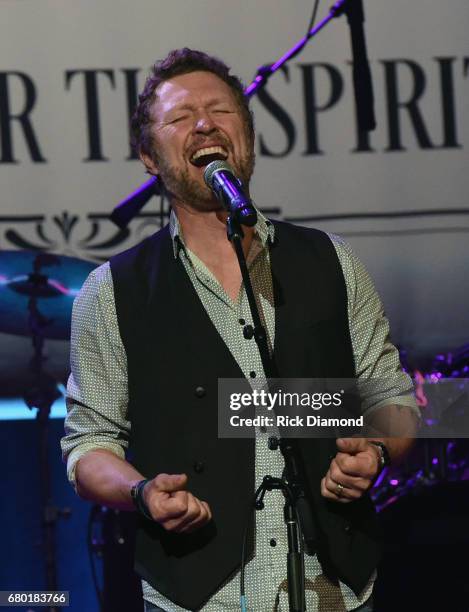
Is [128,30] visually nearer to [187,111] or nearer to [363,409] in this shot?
[187,111]

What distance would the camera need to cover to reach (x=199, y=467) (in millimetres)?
2062

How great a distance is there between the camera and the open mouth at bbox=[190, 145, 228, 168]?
2.20m

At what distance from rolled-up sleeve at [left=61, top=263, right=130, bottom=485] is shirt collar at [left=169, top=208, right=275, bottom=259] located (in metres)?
0.19

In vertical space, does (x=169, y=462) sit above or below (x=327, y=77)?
below

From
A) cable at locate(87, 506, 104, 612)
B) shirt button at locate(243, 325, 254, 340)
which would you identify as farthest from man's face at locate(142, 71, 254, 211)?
cable at locate(87, 506, 104, 612)

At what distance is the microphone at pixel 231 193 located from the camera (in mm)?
1682

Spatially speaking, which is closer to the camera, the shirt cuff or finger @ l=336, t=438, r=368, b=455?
finger @ l=336, t=438, r=368, b=455

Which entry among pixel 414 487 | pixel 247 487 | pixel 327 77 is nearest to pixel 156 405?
pixel 247 487

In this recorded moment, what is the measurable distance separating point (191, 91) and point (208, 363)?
626mm

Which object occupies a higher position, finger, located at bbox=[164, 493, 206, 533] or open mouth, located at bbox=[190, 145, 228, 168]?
open mouth, located at bbox=[190, 145, 228, 168]

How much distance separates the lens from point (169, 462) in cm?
209

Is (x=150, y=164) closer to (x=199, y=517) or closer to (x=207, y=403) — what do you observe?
(x=207, y=403)

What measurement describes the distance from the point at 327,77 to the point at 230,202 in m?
2.10

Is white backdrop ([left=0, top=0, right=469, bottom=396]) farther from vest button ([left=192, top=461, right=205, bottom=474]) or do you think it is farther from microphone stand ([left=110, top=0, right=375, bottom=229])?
vest button ([left=192, top=461, right=205, bottom=474])
